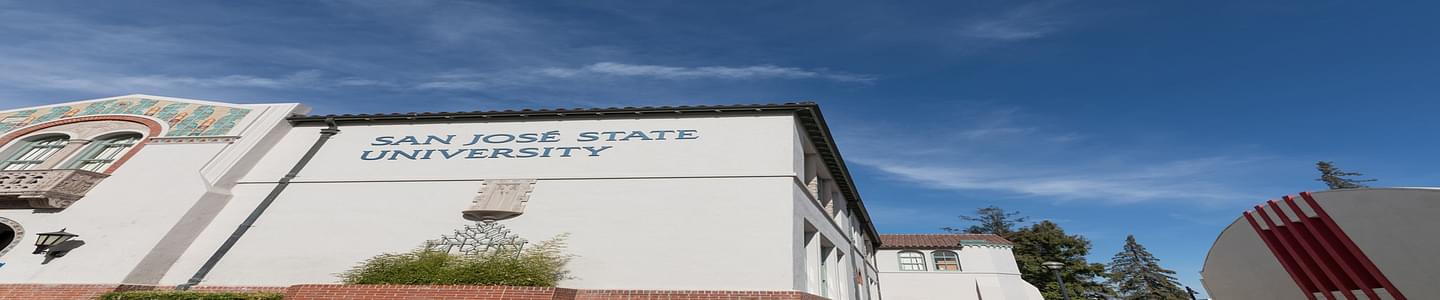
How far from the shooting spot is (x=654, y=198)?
1134 cm

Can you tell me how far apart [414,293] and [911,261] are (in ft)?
83.5

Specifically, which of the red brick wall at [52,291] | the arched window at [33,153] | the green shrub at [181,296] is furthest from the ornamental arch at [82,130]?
the green shrub at [181,296]

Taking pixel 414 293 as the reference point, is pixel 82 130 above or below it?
above

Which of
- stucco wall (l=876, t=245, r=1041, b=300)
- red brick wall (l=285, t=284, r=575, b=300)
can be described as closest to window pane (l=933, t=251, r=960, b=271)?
stucco wall (l=876, t=245, r=1041, b=300)

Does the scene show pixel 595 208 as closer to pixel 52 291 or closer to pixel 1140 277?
pixel 52 291

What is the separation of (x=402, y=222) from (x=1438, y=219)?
17.4 metres

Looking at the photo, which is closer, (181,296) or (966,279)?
(181,296)

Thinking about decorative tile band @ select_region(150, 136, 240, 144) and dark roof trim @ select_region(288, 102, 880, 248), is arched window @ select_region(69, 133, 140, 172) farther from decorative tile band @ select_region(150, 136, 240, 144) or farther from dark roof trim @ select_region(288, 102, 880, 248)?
dark roof trim @ select_region(288, 102, 880, 248)

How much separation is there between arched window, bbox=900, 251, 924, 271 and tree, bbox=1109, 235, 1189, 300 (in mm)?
23484

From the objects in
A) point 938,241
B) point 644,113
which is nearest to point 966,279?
point 938,241

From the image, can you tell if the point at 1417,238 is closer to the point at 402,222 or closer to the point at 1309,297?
the point at 1309,297

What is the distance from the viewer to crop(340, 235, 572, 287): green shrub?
898 cm

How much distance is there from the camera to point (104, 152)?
1442cm

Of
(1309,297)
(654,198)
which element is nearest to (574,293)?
(654,198)
